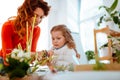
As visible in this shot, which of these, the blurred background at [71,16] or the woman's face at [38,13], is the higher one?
the blurred background at [71,16]

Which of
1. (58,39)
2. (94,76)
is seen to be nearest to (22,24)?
(58,39)

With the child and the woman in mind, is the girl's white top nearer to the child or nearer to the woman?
the child

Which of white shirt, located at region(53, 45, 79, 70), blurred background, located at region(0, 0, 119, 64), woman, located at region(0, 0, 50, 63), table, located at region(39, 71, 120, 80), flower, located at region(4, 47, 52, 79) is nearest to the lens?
table, located at region(39, 71, 120, 80)

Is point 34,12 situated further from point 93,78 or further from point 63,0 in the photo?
point 63,0

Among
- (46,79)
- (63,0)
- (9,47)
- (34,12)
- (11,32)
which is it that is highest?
(63,0)

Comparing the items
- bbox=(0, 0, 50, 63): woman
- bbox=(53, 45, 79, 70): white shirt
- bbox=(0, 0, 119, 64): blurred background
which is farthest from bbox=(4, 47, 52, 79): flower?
bbox=(0, 0, 119, 64): blurred background

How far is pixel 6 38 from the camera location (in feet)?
5.12

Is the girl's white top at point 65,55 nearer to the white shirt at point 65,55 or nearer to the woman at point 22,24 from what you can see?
the white shirt at point 65,55

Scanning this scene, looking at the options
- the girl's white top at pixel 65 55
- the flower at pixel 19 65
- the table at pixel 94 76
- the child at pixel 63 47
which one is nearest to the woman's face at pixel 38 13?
the child at pixel 63 47

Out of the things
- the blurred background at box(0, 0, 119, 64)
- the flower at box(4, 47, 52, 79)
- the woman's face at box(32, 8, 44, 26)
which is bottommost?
the flower at box(4, 47, 52, 79)

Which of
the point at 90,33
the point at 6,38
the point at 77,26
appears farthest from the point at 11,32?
the point at 77,26

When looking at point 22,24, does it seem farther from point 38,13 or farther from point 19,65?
point 19,65

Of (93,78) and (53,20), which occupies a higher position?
(53,20)

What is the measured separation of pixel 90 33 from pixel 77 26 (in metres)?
0.37
